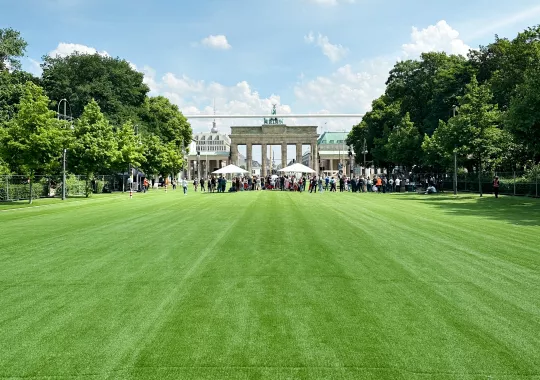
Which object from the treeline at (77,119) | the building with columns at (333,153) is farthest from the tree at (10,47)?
the building with columns at (333,153)

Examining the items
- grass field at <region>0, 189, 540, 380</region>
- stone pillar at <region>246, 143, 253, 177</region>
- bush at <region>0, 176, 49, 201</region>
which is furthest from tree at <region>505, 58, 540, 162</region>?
stone pillar at <region>246, 143, 253, 177</region>

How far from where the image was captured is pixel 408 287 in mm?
7305

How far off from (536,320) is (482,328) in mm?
816


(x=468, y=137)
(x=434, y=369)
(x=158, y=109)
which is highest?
(x=158, y=109)

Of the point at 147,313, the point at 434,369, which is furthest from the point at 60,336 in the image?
the point at 434,369

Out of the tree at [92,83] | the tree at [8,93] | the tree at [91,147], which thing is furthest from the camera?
the tree at [92,83]

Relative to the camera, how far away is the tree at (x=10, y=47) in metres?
45.8

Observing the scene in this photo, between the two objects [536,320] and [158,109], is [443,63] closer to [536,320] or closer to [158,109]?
[158,109]

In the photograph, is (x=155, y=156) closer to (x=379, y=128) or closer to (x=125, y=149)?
(x=125, y=149)

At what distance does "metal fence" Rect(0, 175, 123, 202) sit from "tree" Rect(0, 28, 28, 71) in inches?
531

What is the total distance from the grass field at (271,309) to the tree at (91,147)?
30099 millimetres

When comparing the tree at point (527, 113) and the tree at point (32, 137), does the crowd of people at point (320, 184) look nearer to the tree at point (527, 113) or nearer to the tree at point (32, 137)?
the tree at point (527, 113)

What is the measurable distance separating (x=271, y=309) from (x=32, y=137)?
28.7 m

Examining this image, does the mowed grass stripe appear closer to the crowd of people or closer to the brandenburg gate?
the crowd of people
